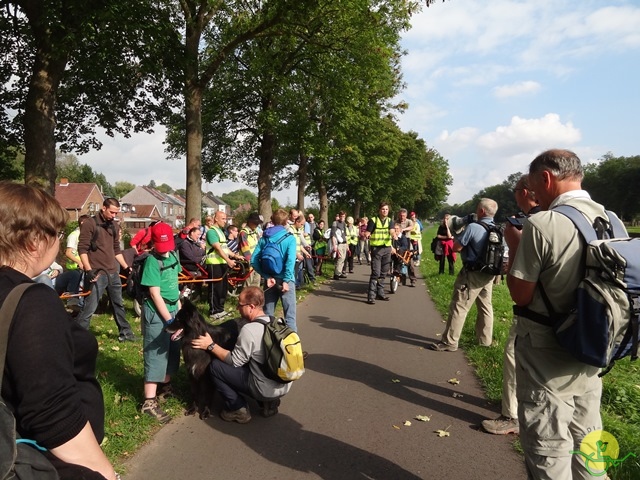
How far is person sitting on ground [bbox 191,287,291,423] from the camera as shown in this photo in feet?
13.6

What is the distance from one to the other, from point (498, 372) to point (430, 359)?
102 centimetres

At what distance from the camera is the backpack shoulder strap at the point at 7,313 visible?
128 centimetres

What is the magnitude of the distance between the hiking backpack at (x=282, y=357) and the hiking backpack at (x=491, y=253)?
2869mm

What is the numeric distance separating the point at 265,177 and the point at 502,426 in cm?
1718

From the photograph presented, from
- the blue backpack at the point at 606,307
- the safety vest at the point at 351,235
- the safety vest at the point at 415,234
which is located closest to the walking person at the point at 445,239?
the safety vest at the point at 415,234

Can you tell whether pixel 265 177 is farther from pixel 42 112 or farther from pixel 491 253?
pixel 491 253

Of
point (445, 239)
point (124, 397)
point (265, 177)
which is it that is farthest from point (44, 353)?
point (265, 177)

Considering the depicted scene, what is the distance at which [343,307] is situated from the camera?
9.68 meters

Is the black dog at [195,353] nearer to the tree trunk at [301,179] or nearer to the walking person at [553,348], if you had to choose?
the walking person at [553,348]

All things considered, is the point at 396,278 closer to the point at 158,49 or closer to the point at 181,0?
the point at 158,49

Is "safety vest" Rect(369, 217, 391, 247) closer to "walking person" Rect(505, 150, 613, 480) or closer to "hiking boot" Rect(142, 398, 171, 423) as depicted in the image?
"hiking boot" Rect(142, 398, 171, 423)

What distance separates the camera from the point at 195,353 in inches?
167

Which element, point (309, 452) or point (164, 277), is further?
point (164, 277)

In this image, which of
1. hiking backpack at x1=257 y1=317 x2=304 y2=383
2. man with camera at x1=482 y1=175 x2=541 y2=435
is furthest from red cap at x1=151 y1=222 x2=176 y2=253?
man with camera at x1=482 y1=175 x2=541 y2=435
